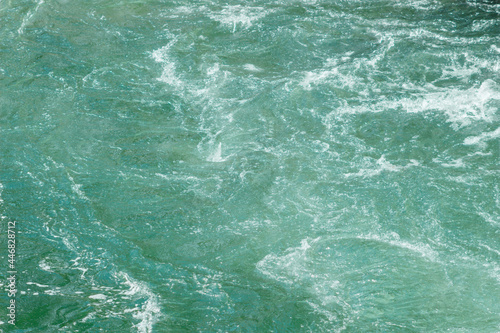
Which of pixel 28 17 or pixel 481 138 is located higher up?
pixel 28 17

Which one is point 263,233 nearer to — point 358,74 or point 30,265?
point 30,265

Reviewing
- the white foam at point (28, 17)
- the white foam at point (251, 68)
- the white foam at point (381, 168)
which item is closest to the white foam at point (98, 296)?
the white foam at point (381, 168)

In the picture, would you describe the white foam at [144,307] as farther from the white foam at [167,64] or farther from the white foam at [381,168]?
the white foam at [167,64]

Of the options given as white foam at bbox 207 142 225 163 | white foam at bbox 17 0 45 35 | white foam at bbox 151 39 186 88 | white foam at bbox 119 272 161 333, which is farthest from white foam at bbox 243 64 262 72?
white foam at bbox 119 272 161 333

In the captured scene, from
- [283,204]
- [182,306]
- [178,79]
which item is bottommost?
[182,306]

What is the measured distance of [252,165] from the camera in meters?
15.8

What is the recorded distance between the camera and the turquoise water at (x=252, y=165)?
12977 millimetres

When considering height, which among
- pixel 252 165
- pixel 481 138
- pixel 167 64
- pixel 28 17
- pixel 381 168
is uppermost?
pixel 28 17

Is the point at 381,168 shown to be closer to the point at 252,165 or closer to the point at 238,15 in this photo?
the point at 252,165

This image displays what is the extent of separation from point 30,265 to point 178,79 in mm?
7052

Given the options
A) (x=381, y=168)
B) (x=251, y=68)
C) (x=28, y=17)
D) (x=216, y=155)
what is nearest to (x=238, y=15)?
(x=251, y=68)

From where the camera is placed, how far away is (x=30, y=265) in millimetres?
13836

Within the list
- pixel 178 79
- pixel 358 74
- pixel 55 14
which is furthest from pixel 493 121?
pixel 55 14

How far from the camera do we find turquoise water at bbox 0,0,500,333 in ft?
42.6
